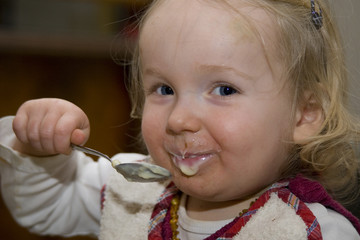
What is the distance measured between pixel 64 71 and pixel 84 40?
184mm

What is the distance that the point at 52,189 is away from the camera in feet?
3.25

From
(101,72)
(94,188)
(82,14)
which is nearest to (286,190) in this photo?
(94,188)

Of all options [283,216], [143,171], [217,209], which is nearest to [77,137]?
[143,171]

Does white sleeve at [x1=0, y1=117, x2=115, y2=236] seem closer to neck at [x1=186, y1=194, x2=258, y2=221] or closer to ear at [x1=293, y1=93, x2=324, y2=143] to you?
neck at [x1=186, y1=194, x2=258, y2=221]

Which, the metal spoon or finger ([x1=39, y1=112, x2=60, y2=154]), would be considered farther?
finger ([x1=39, y1=112, x2=60, y2=154])

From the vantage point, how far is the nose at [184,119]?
66cm

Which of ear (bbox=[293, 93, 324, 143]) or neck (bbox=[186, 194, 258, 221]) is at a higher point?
ear (bbox=[293, 93, 324, 143])

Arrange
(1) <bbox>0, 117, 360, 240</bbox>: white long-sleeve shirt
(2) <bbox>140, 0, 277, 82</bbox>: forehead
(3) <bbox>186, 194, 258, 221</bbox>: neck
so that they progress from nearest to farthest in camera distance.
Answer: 1. (2) <bbox>140, 0, 277, 82</bbox>: forehead
2. (3) <bbox>186, 194, 258, 221</bbox>: neck
3. (1) <bbox>0, 117, 360, 240</bbox>: white long-sleeve shirt

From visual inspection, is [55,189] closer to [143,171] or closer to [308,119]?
[143,171]

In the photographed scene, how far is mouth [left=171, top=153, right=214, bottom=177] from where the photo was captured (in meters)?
0.69

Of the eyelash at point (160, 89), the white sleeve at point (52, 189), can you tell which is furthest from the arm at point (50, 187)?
the eyelash at point (160, 89)

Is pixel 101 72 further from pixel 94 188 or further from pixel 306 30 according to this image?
pixel 306 30

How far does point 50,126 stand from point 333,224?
0.50 meters

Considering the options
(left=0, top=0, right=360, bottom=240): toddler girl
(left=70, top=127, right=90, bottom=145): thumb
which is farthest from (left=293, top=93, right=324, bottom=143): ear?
(left=70, top=127, right=90, bottom=145): thumb
